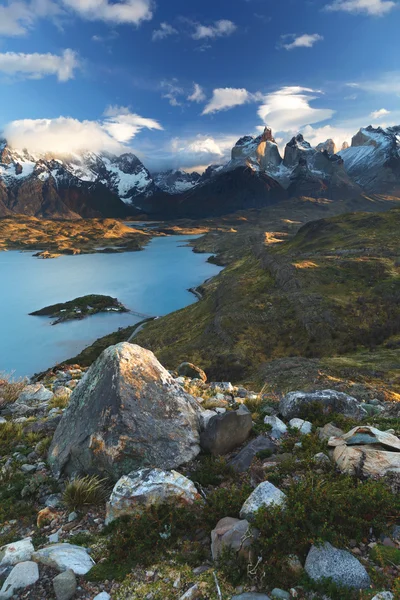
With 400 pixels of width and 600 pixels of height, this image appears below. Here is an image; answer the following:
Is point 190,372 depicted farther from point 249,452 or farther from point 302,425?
point 249,452

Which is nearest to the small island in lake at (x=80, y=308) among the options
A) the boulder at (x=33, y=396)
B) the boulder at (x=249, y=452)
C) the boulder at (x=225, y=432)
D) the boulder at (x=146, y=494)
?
the boulder at (x=33, y=396)

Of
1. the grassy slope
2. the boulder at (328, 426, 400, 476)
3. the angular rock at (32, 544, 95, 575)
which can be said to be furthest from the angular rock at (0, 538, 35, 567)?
the grassy slope

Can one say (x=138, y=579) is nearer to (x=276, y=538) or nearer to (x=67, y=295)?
(x=276, y=538)

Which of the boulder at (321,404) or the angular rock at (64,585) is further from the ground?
the angular rock at (64,585)

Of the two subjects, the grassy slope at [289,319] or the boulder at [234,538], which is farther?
the grassy slope at [289,319]

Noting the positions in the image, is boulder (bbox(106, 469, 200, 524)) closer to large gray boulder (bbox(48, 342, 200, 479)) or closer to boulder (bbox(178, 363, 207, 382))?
large gray boulder (bbox(48, 342, 200, 479))

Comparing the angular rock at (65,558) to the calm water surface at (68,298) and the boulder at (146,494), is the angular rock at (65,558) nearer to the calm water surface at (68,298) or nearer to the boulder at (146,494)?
the boulder at (146,494)

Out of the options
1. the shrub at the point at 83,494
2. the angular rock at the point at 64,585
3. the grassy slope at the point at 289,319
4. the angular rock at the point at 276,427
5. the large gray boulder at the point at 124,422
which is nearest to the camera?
the angular rock at the point at 64,585

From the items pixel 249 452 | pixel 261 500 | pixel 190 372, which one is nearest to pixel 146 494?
pixel 261 500
